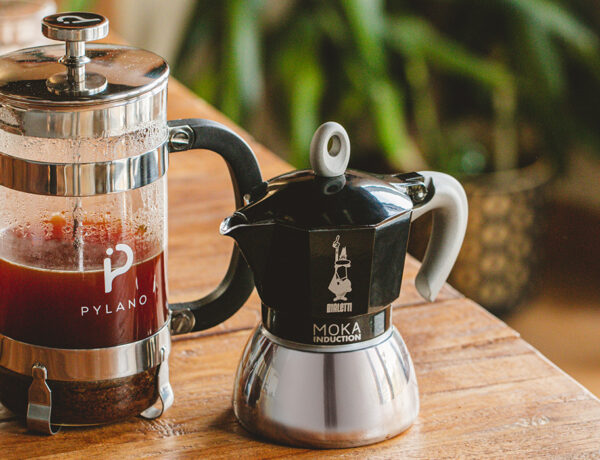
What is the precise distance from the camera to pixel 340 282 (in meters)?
0.62

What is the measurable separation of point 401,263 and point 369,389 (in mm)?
95

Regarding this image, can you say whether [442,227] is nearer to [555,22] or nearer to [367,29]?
[367,29]

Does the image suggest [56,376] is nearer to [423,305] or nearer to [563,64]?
[423,305]

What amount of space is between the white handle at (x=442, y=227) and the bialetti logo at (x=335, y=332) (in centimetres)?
10

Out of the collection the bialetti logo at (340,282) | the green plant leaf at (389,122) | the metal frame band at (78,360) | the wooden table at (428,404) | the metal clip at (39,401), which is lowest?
the green plant leaf at (389,122)

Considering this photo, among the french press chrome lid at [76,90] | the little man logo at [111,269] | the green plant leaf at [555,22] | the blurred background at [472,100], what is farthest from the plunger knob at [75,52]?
the green plant leaf at [555,22]

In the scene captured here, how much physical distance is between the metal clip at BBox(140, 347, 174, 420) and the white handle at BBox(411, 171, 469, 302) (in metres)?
0.21

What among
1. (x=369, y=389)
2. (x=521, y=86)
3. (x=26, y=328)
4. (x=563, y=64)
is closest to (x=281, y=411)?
(x=369, y=389)

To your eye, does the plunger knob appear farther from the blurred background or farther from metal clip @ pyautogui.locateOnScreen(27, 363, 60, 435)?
the blurred background

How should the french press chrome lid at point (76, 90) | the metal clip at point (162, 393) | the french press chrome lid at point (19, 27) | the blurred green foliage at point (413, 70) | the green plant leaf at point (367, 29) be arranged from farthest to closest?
the blurred green foliage at point (413, 70) → the green plant leaf at point (367, 29) → the french press chrome lid at point (19, 27) → the metal clip at point (162, 393) → the french press chrome lid at point (76, 90)

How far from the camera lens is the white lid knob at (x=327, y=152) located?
2.03 ft

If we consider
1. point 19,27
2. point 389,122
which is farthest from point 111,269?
point 389,122

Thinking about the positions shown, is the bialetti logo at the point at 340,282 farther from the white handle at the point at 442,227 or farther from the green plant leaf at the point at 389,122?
the green plant leaf at the point at 389,122

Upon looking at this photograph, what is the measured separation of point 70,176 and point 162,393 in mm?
196
